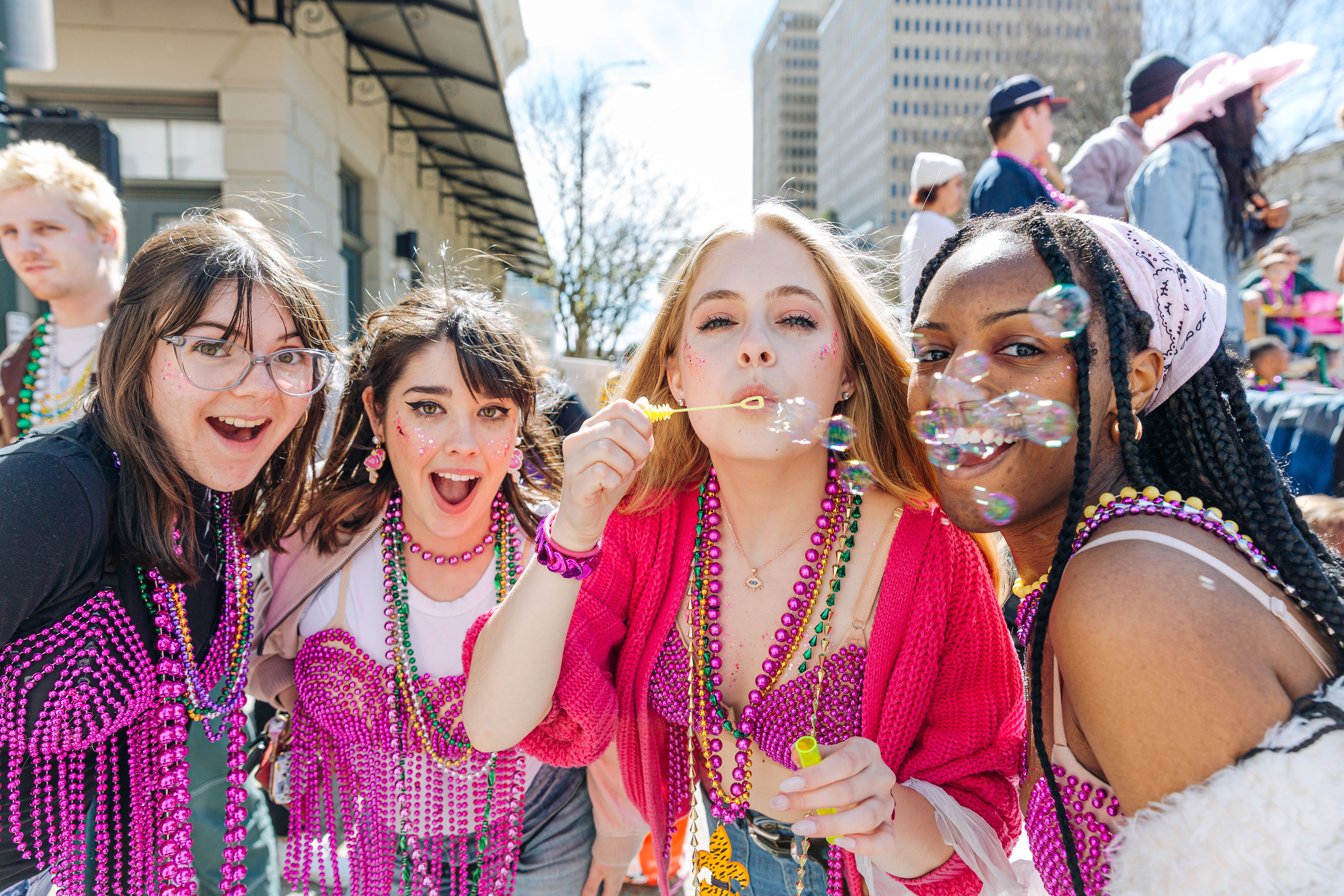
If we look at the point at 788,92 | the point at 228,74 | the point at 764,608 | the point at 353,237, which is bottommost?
the point at 764,608

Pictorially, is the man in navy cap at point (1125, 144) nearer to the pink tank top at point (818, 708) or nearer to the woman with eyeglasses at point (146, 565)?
the pink tank top at point (818, 708)

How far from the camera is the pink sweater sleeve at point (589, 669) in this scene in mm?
1507

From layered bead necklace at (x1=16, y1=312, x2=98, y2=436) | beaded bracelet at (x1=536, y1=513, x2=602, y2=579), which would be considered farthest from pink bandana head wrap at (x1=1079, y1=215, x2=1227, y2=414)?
layered bead necklace at (x1=16, y1=312, x2=98, y2=436)

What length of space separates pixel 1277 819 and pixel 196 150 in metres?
7.49

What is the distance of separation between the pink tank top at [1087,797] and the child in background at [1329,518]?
5.67 feet

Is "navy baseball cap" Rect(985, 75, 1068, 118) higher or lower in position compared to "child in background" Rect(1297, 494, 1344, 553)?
higher

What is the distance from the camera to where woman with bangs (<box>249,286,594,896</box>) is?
1.92m

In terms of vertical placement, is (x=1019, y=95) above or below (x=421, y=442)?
above

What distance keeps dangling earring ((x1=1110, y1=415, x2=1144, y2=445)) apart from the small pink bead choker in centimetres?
151

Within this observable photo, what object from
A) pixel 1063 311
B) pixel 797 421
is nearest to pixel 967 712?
pixel 797 421

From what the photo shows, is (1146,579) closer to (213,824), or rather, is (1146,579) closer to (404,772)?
(404,772)

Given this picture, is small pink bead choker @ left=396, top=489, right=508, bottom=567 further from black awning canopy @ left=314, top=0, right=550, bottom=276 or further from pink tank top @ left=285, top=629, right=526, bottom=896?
black awning canopy @ left=314, top=0, right=550, bottom=276

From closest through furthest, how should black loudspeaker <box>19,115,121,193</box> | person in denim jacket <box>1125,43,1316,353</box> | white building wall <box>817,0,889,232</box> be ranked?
person in denim jacket <box>1125,43,1316,353</box> < black loudspeaker <box>19,115,121,193</box> < white building wall <box>817,0,889,232</box>

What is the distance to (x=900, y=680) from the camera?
4.72ft
